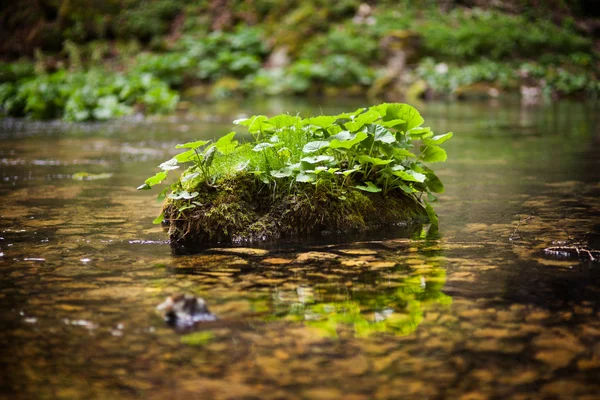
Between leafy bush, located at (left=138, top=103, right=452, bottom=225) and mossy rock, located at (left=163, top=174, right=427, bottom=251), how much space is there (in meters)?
0.05

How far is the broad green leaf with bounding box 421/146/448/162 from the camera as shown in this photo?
4.00m

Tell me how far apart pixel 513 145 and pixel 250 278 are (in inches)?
242

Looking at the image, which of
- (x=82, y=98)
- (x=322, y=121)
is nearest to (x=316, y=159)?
(x=322, y=121)

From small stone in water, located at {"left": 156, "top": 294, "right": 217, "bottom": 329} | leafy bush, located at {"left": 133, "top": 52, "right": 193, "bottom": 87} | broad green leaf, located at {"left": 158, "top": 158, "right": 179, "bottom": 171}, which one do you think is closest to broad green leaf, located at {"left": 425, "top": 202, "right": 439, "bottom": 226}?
broad green leaf, located at {"left": 158, "top": 158, "right": 179, "bottom": 171}

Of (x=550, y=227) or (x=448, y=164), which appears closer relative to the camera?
(x=550, y=227)

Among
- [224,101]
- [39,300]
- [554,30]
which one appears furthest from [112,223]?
[554,30]

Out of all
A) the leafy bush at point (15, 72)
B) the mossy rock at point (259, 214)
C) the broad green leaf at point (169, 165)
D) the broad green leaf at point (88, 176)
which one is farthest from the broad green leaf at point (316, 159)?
the leafy bush at point (15, 72)

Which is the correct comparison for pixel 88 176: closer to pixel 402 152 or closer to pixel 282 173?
pixel 282 173

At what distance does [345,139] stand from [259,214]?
2.07 ft

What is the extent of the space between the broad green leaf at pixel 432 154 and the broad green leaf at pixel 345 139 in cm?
54

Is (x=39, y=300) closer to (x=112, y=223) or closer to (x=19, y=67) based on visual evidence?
(x=112, y=223)

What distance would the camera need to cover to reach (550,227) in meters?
3.83

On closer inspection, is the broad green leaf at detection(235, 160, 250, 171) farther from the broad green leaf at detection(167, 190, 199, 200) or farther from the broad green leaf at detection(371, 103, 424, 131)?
the broad green leaf at detection(371, 103, 424, 131)

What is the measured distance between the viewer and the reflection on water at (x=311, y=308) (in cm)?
192
